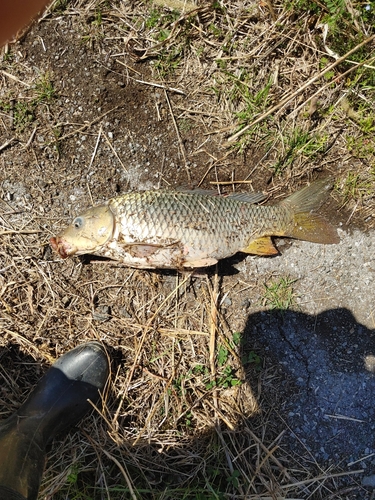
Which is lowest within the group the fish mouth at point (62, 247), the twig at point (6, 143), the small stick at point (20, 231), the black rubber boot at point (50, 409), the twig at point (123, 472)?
the twig at point (123, 472)

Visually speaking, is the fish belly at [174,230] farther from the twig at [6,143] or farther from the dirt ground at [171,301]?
the twig at [6,143]

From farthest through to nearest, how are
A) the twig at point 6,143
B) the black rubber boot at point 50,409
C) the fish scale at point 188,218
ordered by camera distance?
the twig at point 6,143 < the fish scale at point 188,218 < the black rubber boot at point 50,409

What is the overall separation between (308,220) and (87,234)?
1540mm

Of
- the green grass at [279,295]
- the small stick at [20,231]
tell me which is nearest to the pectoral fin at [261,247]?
the green grass at [279,295]

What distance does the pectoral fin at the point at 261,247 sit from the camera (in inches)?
115

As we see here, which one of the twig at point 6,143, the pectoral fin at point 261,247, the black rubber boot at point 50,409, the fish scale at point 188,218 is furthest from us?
the twig at point 6,143

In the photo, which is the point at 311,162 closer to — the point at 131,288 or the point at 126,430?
the point at 131,288

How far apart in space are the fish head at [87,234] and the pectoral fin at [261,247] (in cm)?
93

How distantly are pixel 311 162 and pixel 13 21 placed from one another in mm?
2378

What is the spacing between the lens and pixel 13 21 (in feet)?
9.90

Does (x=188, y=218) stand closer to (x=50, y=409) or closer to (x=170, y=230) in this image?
(x=170, y=230)

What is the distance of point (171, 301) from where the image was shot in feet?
10.1

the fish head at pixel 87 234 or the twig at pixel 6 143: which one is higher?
the twig at pixel 6 143

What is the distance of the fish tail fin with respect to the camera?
9.90 feet
